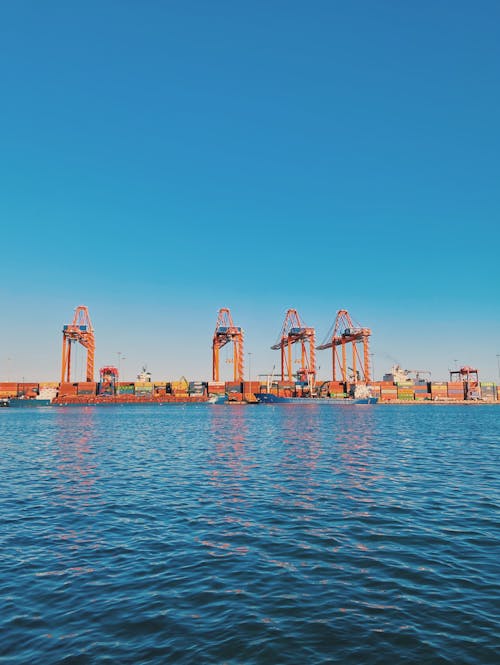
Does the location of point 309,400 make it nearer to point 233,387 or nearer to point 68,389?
point 233,387

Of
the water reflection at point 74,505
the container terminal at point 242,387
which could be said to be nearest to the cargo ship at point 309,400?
the container terminal at point 242,387

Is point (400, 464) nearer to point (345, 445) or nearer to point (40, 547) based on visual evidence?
point (345, 445)

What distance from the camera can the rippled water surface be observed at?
7.77m

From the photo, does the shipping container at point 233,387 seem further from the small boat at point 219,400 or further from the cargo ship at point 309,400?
the cargo ship at point 309,400

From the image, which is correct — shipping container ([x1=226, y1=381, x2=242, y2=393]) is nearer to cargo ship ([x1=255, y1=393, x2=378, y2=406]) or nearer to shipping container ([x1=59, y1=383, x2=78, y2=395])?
cargo ship ([x1=255, y1=393, x2=378, y2=406])

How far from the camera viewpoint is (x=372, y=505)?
1742 cm

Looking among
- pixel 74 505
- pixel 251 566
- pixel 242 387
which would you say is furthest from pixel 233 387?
pixel 251 566

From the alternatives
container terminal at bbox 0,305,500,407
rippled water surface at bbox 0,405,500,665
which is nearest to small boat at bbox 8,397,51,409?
container terminal at bbox 0,305,500,407

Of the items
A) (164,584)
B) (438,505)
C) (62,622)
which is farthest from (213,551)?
(438,505)

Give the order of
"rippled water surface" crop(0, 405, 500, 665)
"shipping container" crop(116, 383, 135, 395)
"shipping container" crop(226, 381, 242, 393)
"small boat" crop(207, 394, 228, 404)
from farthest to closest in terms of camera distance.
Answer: "shipping container" crop(116, 383, 135, 395) → "shipping container" crop(226, 381, 242, 393) → "small boat" crop(207, 394, 228, 404) → "rippled water surface" crop(0, 405, 500, 665)

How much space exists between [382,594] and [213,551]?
4.92 metres

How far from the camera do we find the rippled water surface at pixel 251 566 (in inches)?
306

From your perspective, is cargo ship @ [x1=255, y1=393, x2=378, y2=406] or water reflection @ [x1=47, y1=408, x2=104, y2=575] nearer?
water reflection @ [x1=47, y1=408, x2=104, y2=575]

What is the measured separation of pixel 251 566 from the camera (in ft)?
37.6
